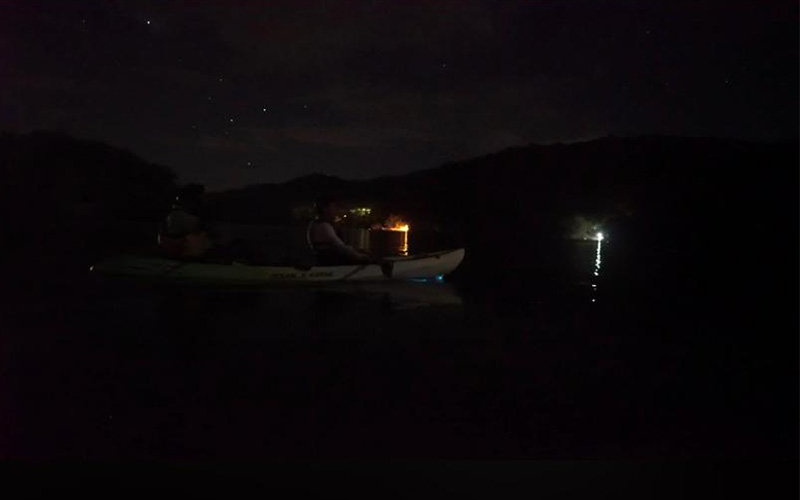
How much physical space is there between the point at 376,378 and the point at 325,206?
121 inches

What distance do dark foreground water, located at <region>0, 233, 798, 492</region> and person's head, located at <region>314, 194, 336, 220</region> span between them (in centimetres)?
112

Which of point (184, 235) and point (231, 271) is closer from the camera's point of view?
point (184, 235)

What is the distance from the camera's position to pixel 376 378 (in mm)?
4172

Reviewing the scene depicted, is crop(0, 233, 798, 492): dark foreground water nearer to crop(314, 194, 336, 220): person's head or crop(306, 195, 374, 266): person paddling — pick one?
crop(306, 195, 374, 266): person paddling

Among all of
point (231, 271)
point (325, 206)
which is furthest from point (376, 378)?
point (231, 271)

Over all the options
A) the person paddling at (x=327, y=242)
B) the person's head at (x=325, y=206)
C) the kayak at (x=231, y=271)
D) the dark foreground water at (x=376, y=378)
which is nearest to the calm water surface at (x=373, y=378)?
the dark foreground water at (x=376, y=378)

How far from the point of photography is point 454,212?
11.8m

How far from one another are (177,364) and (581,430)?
9.08 feet

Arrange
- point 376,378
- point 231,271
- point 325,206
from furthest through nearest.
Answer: point 231,271, point 325,206, point 376,378

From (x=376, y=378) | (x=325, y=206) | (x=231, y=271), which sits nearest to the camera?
(x=376, y=378)

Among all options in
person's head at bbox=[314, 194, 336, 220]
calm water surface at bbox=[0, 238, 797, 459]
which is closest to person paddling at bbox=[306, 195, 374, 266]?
person's head at bbox=[314, 194, 336, 220]

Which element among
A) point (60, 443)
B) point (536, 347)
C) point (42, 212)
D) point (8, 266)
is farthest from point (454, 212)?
point (60, 443)

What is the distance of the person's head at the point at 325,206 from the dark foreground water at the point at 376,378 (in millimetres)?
1119

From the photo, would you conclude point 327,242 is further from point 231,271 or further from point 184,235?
point 184,235
